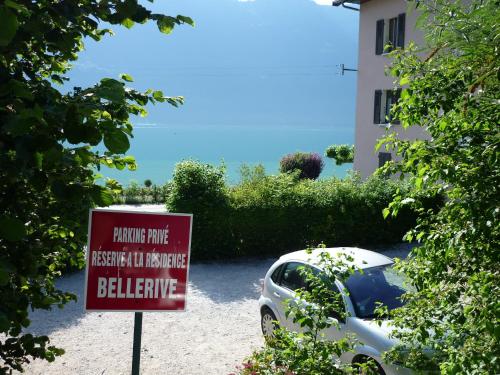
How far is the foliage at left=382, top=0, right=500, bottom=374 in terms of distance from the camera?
2467 millimetres

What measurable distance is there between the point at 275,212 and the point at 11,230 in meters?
13.1

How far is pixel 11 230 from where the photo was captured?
162 centimetres

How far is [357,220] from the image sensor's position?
15367 mm

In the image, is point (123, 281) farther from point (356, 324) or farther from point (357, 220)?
point (357, 220)

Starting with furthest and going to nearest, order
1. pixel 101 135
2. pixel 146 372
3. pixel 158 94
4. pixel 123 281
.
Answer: pixel 146 372 < pixel 123 281 < pixel 158 94 < pixel 101 135

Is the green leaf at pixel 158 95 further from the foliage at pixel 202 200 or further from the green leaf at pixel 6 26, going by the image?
the foliage at pixel 202 200

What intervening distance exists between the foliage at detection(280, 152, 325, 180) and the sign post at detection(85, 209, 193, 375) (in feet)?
89.8

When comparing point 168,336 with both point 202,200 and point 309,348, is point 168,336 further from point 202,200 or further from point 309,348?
point 309,348

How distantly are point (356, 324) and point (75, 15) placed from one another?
508cm

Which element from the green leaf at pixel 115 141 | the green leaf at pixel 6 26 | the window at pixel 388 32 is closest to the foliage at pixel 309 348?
the green leaf at pixel 115 141

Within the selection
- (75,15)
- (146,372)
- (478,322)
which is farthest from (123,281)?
(146,372)

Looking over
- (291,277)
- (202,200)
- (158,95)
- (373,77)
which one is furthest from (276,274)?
(373,77)

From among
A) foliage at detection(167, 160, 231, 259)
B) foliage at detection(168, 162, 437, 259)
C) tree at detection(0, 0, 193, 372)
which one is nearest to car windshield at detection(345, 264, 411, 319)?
tree at detection(0, 0, 193, 372)

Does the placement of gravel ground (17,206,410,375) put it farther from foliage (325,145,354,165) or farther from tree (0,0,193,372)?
foliage (325,145,354,165)
